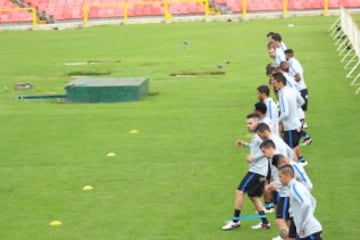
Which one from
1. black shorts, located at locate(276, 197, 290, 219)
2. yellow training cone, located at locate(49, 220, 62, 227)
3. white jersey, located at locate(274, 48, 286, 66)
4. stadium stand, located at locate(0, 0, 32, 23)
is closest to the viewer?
black shorts, located at locate(276, 197, 290, 219)

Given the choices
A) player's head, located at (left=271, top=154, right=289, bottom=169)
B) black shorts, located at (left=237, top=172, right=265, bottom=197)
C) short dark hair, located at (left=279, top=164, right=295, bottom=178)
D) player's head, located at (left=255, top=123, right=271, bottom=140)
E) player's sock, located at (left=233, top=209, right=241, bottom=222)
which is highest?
player's head, located at (left=255, top=123, right=271, bottom=140)

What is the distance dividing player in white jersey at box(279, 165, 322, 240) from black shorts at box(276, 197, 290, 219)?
3.72ft

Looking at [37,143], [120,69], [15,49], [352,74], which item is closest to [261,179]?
[37,143]

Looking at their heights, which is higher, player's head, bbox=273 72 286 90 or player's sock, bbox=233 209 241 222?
player's head, bbox=273 72 286 90

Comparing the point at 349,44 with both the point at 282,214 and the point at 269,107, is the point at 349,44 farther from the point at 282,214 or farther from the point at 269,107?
the point at 282,214

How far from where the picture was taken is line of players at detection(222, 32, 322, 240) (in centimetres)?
1159

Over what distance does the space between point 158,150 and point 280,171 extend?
9086mm

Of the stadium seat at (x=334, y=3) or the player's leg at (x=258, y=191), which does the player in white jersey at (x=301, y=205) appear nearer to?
the player's leg at (x=258, y=191)

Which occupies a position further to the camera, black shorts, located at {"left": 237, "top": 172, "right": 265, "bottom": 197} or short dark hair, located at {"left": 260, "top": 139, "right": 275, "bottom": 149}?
black shorts, located at {"left": 237, "top": 172, "right": 265, "bottom": 197}

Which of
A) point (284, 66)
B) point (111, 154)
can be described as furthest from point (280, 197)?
point (111, 154)

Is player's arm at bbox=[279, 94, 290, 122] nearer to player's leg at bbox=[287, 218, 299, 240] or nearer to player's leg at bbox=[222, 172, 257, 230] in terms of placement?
player's leg at bbox=[222, 172, 257, 230]

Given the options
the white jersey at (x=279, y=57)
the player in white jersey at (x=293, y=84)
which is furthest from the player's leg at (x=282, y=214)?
the white jersey at (x=279, y=57)

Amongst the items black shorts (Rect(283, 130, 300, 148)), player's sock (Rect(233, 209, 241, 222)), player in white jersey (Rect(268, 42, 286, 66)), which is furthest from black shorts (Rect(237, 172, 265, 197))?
player in white jersey (Rect(268, 42, 286, 66))

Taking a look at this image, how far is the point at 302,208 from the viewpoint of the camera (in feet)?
37.7
